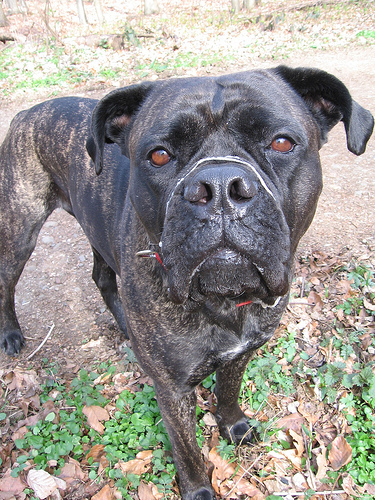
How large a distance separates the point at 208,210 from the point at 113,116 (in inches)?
45.1

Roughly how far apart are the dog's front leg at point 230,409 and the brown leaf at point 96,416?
0.79 meters

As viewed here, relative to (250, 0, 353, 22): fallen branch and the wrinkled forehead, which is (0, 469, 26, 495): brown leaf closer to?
the wrinkled forehead

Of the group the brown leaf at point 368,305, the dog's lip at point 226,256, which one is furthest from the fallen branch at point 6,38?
the dog's lip at point 226,256

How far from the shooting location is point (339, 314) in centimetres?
314

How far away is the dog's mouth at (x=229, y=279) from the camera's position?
1.42 meters

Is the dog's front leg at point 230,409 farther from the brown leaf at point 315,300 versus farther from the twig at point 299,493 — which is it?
the brown leaf at point 315,300

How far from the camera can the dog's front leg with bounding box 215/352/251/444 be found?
7.98ft

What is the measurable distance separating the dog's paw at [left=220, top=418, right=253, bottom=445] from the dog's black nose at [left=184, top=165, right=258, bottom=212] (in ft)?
6.06

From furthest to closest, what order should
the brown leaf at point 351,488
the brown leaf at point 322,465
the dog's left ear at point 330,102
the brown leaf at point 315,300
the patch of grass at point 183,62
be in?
1. the patch of grass at point 183,62
2. the brown leaf at point 315,300
3. the brown leaf at point 322,465
4. the brown leaf at point 351,488
5. the dog's left ear at point 330,102

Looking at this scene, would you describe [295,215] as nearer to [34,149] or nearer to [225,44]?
[34,149]

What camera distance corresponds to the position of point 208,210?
1.35m

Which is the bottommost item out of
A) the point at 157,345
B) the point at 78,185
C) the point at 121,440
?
the point at 121,440

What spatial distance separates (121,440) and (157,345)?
107 centimetres

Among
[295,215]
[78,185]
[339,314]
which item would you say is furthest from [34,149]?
[339,314]
